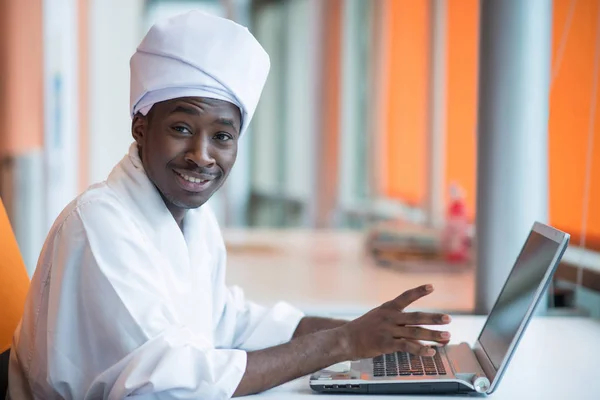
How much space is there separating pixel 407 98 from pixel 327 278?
7.80ft

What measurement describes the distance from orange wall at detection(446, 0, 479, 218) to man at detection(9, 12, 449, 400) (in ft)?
7.48

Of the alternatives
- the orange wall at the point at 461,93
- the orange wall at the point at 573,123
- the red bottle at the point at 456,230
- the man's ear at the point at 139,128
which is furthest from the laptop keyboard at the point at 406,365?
the orange wall at the point at 461,93

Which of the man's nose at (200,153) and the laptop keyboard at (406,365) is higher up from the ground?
the man's nose at (200,153)

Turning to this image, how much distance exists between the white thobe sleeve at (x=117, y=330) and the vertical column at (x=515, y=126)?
97 centimetres

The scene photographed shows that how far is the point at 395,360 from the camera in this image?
1.47m

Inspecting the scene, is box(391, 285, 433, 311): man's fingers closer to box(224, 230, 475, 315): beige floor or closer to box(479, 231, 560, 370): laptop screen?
box(479, 231, 560, 370): laptop screen

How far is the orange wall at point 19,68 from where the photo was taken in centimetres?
555

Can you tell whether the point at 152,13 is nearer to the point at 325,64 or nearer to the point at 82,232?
the point at 325,64

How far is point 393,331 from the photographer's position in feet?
4.49

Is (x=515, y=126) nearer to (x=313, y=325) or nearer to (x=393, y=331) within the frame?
(x=313, y=325)

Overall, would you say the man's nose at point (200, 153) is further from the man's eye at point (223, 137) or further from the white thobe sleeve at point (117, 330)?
the white thobe sleeve at point (117, 330)

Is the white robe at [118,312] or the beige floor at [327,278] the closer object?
the white robe at [118,312]

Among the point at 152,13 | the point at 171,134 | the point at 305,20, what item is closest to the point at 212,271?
the point at 171,134

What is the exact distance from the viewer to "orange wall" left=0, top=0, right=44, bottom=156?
5.55 metres
